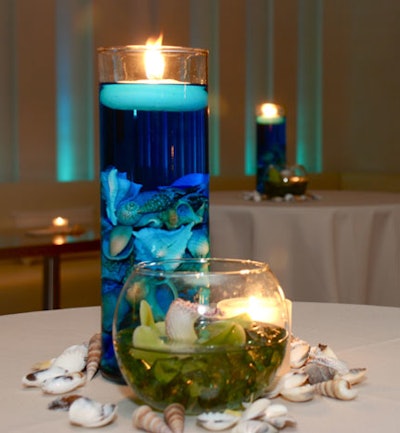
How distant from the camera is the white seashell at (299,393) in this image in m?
0.77

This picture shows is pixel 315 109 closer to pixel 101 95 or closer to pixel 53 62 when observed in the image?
pixel 53 62

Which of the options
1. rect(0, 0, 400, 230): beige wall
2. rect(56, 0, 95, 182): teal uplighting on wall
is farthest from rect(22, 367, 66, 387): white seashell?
rect(56, 0, 95, 182): teal uplighting on wall

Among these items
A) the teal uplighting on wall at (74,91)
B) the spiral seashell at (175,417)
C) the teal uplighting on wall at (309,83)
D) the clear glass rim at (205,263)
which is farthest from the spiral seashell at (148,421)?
the teal uplighting on wall at (309,83)

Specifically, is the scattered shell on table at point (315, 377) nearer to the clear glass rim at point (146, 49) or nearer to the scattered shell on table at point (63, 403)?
the scattered shell on table at point (63, 403)

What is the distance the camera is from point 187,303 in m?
0.73

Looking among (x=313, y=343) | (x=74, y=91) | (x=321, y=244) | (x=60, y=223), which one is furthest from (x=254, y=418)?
(x=74, y=91)

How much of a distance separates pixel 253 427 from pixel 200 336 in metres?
0.08

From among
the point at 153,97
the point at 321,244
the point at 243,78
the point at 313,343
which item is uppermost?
the point at 243,78

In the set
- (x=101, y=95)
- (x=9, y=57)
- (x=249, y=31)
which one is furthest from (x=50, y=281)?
(x=249, y=31)

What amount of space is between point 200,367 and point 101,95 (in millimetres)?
294

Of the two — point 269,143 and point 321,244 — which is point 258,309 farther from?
point 269,143

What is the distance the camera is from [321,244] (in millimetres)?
2941

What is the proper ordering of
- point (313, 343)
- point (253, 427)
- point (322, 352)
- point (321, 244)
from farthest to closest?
point (321, 244) < point (313, 343) < point (322, 352) < point (253, 427)

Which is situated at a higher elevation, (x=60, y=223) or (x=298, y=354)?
(x=298, y=354)
